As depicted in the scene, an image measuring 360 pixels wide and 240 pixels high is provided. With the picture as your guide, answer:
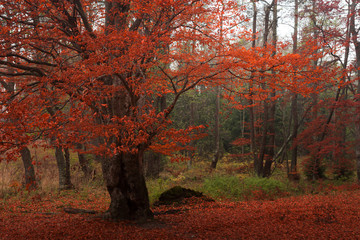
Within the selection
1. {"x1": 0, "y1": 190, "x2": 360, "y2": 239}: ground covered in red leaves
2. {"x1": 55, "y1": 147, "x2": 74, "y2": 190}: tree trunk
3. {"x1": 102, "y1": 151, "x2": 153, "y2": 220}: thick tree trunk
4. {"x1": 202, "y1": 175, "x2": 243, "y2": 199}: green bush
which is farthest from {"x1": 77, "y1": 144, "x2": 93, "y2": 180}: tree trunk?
{"x1": 102, "y1": 151, "x2": 153, "y2": 220}: thick tree trunk

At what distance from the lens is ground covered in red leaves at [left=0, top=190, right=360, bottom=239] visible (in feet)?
17.7

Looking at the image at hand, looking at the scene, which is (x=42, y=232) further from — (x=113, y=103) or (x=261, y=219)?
(x=261, y=219)

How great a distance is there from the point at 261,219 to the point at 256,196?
136 inches

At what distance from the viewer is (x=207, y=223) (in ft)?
20.9

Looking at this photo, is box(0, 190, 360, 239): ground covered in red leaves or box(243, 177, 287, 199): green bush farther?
box(243, 177, 287, 199): green bush

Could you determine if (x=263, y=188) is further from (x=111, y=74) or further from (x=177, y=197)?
(x=111, y=74)

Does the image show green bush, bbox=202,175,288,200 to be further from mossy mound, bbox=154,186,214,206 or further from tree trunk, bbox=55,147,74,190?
tree trunk, bbox=55,147,74,190

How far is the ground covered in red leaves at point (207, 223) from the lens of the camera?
17.7 feet

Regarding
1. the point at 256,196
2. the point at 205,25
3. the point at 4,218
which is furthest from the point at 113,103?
the point at 256,196

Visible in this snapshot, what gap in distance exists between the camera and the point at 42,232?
5566mm

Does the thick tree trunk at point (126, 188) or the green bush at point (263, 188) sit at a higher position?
the thick tree trunk at point (126, 188)

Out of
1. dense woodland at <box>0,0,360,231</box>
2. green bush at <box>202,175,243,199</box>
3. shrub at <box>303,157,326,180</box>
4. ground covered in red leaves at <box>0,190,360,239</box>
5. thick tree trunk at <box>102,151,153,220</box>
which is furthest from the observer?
shrub at <box>303,157,326,180</box>

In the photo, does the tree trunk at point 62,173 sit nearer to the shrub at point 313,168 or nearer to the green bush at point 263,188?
the green bush at point 263,188

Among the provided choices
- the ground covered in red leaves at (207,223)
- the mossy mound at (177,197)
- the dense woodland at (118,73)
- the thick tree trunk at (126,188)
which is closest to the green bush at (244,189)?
the mossy mound at (177,197)
